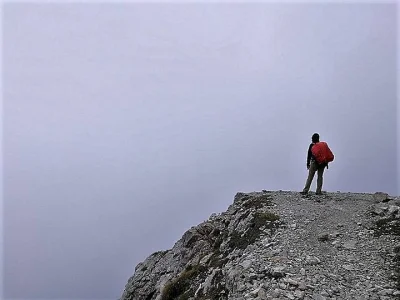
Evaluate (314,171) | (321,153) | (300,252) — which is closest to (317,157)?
(321,153)

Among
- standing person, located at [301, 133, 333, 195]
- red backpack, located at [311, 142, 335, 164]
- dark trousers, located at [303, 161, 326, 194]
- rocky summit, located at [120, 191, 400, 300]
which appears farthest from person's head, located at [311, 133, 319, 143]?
rocky summit, located at [120, 191, 400, 300]

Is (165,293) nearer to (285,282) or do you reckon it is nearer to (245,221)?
(245,221)

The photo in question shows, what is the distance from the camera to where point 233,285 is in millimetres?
15250

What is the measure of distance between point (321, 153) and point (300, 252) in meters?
9.07

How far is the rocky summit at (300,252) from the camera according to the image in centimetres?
1366

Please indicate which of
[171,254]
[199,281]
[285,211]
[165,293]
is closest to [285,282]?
[199,281]

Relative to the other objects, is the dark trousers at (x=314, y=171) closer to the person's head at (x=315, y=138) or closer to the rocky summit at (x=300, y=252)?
the rocky summit at (x=300, y=252)

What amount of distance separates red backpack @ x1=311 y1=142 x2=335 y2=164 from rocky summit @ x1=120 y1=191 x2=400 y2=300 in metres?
2.50

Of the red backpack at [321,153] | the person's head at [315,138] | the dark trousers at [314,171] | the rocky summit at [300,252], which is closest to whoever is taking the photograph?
the rocky summit at [300,252]

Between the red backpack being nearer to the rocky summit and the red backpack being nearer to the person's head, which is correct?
the person's head

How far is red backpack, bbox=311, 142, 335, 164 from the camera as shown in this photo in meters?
23.4

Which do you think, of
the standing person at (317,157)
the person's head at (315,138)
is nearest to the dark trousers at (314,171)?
the standing person at (317,157)

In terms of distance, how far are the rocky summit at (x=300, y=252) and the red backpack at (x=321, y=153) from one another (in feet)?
8.22

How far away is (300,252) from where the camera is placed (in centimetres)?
1593
